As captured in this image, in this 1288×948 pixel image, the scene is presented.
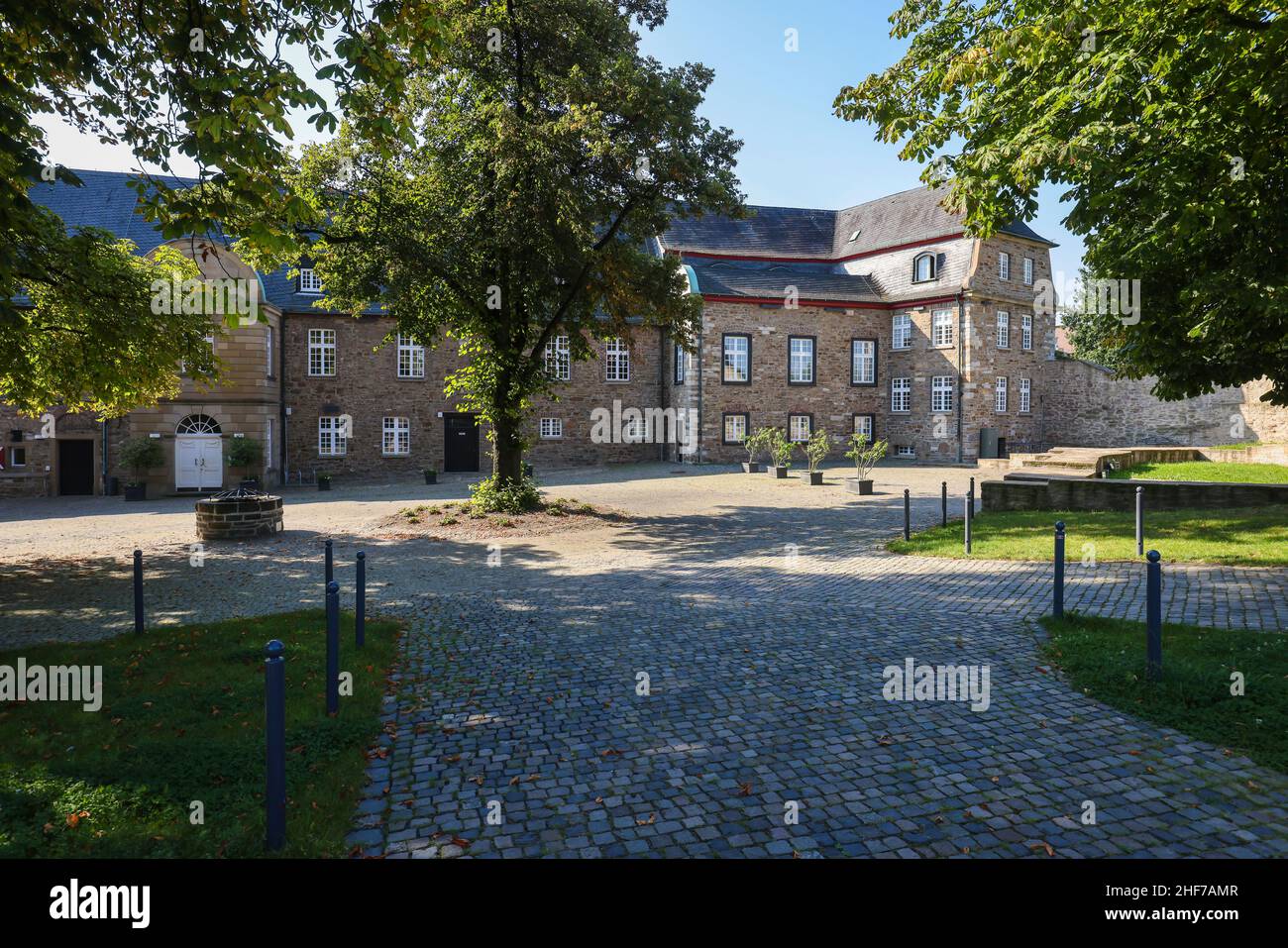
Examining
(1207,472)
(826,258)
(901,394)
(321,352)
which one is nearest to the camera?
(1207,472)

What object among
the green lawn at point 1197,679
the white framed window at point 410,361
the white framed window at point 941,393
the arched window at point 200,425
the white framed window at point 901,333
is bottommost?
the green lawn at point 1197,679

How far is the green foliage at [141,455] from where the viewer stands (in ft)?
83.9

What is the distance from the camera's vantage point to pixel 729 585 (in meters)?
10.2

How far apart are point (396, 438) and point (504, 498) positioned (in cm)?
1651

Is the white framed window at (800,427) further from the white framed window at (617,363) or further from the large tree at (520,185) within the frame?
the large tree at (520,185)

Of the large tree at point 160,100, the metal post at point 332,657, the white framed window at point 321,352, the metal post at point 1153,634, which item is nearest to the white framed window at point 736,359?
the white framed window at point 321,352

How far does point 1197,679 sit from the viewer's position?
5.69 metres

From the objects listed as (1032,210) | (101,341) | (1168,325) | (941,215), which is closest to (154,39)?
(101,341)

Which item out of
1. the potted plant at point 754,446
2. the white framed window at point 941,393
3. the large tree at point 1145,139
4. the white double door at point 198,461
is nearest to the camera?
the large tree at point 1145,139

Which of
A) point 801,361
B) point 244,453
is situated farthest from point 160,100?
point 801,361

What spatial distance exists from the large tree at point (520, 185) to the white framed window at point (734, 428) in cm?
1789

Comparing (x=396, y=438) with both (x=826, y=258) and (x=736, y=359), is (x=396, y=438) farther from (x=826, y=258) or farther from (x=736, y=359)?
(x=826, y=258)

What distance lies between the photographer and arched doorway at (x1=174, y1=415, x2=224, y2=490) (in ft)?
88.8

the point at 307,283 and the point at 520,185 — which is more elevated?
the point at 307,283
